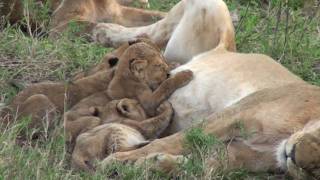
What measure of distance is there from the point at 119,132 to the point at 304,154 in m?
1.10

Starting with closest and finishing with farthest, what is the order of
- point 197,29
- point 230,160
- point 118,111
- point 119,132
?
point 230,160, point 119,132, point 118,111, point 197,29

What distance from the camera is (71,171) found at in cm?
450

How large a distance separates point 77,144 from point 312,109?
1194 millimetres

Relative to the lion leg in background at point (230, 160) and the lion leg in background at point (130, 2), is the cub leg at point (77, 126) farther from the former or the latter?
the lion leg in background at point (130, 2)

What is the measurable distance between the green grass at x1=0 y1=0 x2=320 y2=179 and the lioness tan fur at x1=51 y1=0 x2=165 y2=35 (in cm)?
14

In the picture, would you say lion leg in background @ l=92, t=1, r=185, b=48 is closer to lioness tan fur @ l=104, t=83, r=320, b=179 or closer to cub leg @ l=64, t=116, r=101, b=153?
cub leg @ l=64, t=116, r=101, b=153

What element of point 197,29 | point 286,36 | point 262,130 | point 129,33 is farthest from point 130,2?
point 262,130

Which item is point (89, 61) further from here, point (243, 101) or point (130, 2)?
point (130, 2)

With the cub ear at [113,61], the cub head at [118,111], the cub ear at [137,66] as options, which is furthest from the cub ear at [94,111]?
the cub ear at [113,61]

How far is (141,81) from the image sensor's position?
18.3 feet

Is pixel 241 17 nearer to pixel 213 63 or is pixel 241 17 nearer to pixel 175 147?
pixel 213 63

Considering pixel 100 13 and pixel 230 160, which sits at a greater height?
pixel 230 160

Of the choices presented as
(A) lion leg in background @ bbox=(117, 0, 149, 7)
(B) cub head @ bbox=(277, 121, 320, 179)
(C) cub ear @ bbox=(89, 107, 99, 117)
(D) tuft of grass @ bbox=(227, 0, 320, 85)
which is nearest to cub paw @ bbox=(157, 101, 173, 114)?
(C) cub ear @ bbox=(89, 107, 99, 117)

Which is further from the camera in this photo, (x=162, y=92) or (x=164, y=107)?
(x=162, y=92)
